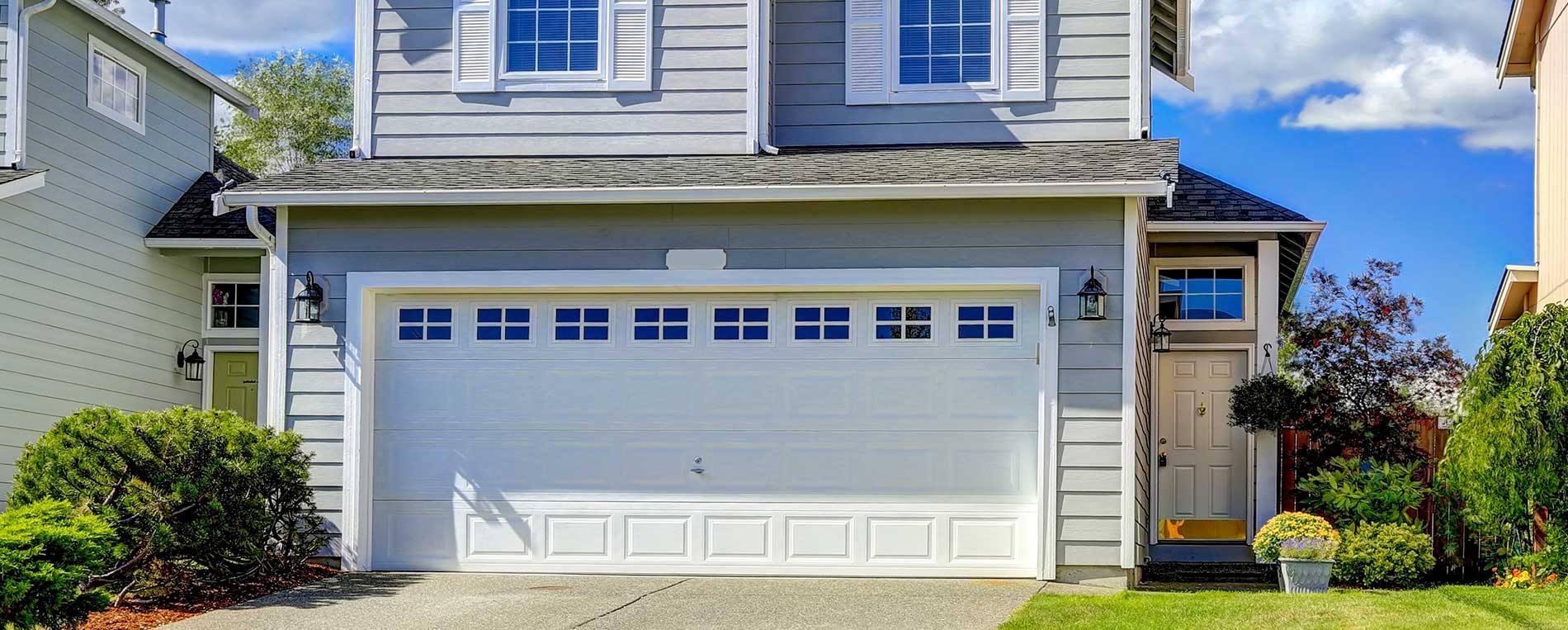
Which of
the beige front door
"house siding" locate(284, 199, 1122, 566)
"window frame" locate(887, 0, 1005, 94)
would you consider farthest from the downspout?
the beige front door

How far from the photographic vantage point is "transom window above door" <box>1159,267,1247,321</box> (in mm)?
12484

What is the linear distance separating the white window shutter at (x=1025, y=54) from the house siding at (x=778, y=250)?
158 centimetres

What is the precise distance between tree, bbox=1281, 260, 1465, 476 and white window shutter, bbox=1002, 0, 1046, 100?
347 centimetres

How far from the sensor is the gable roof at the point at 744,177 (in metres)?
9.32

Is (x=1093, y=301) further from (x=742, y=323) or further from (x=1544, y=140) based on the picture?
(x=1544, y=140)

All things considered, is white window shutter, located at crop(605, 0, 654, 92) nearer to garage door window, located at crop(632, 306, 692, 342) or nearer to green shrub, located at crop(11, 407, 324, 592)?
garage door window, located at crop(632, 306, 692, 342)

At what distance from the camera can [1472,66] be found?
29.0m

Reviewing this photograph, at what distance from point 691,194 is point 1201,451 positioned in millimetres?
5502

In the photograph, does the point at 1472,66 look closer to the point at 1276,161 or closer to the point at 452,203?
the point at 1276,161

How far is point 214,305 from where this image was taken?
47.8ft

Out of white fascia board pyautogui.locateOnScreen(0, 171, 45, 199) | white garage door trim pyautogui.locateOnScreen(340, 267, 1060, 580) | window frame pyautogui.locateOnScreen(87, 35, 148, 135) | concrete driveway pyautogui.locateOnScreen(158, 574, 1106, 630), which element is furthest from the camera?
window frame pyautogui.locateOnScreen(87, 35, 148, 135)

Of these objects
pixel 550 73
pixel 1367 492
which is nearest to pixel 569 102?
pixel 550 73

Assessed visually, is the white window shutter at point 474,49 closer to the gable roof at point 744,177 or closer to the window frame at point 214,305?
the gable roof at point 744,177

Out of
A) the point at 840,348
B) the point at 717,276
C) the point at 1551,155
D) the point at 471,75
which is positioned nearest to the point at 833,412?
the point at 840,348
